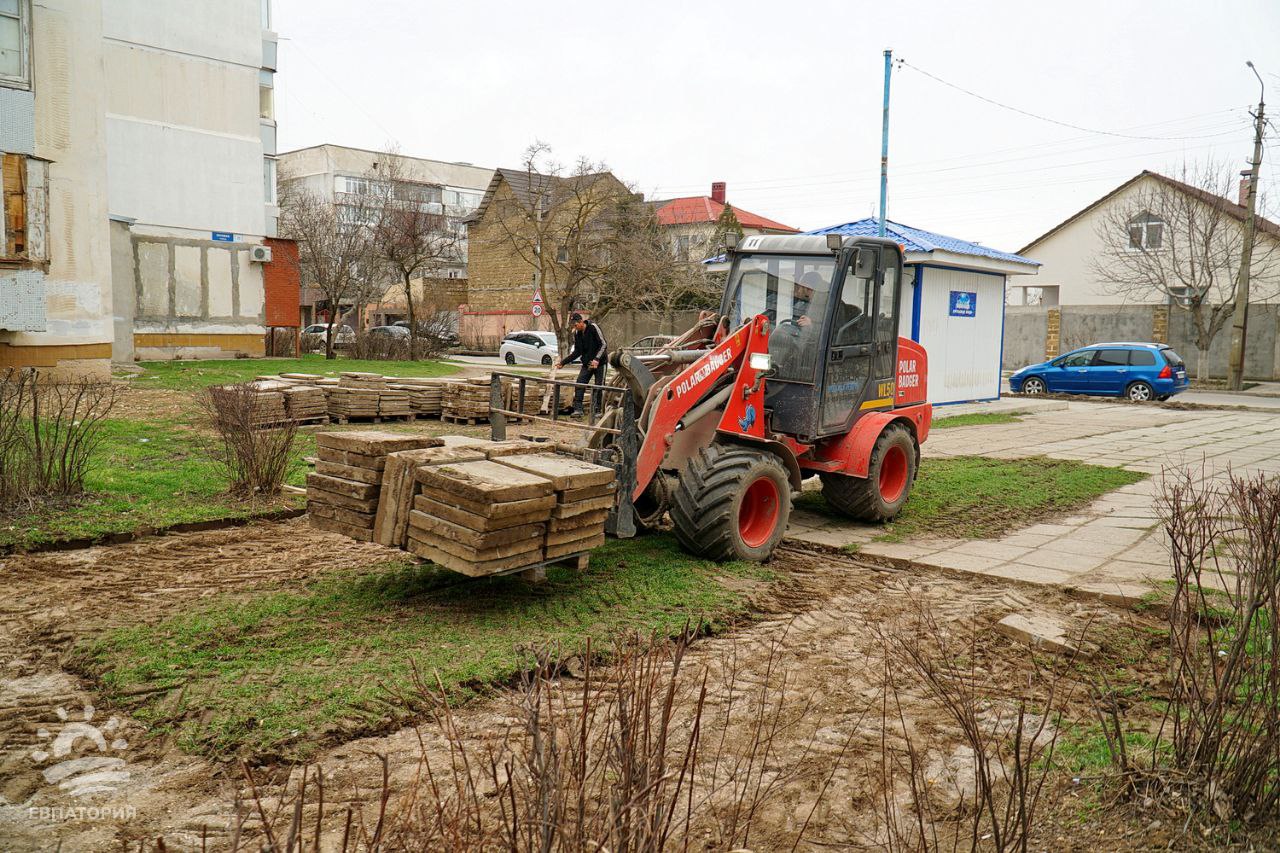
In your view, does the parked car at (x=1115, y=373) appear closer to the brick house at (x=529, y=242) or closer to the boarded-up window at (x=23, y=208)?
the brick house at (x=529, y=242)

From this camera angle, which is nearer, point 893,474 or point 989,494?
point 893,474

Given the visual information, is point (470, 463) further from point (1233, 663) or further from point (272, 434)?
point (272, 434)

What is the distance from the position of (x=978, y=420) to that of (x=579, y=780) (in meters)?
19.1

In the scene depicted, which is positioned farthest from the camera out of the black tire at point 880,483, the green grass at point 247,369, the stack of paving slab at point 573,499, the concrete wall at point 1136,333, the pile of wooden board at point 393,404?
the concrete wall at point 1136,333

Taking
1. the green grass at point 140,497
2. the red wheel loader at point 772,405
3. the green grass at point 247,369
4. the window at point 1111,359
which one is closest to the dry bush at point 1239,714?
the red wheel loader at point 772,405

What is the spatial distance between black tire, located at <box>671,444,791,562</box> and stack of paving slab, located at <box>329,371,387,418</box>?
29.6ft

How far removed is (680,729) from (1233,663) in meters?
2.35

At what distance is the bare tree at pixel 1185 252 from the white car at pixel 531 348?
889 inches

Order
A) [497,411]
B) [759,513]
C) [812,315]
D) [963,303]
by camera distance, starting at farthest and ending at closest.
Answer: [963,303], [812,315], [759,513], [497,411]

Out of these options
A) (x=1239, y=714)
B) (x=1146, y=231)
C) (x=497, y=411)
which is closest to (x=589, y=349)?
(x=497, y=411)

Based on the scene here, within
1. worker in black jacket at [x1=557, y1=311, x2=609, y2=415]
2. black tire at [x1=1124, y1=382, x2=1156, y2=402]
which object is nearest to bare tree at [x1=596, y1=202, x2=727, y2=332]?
black tire at [x1=1124, y1=382, x2=1156, y2=402]

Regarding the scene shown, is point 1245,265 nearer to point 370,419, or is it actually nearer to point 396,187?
point 370,419

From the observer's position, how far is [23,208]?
1608 cm

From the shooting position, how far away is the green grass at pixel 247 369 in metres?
19.6
